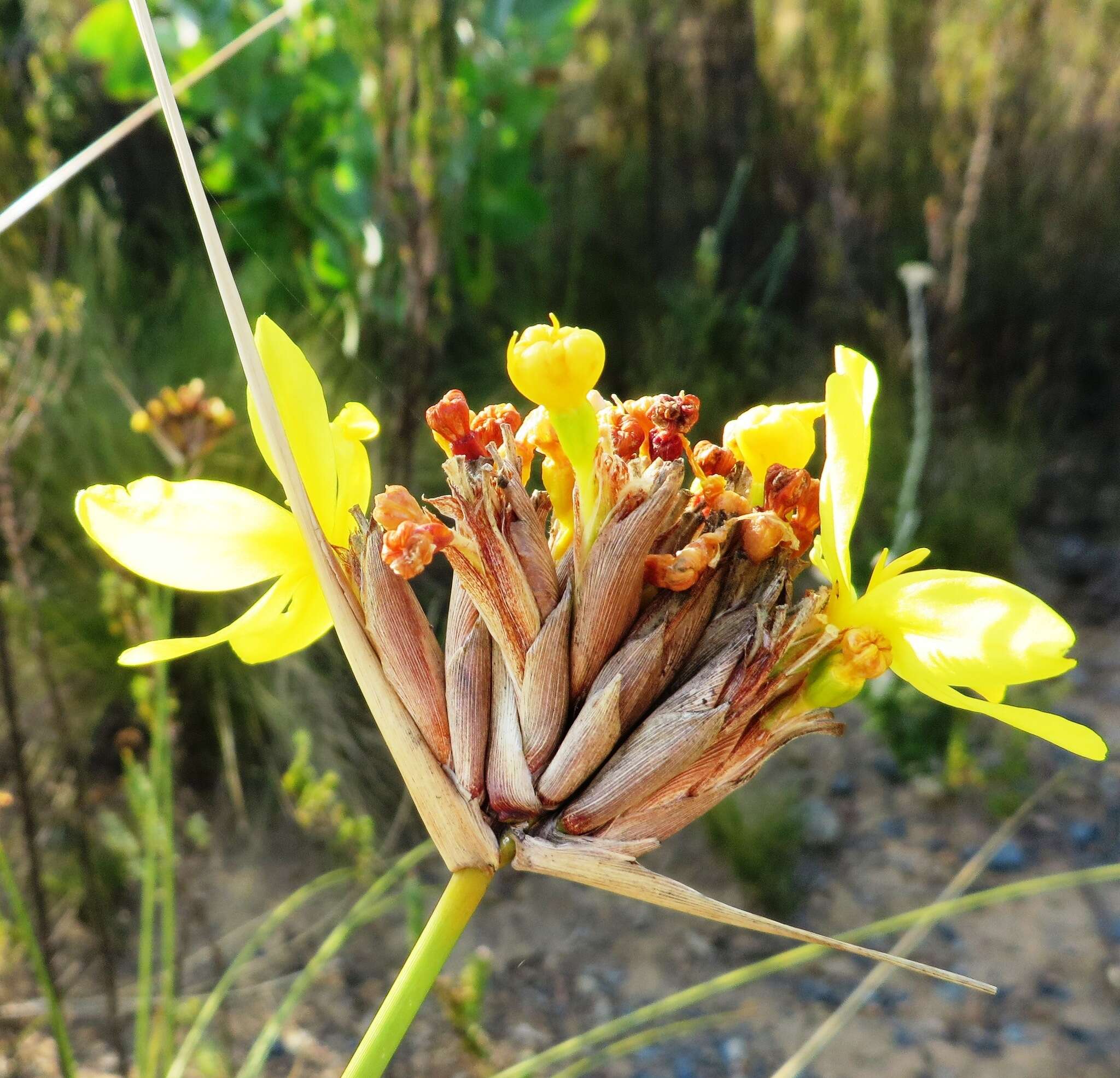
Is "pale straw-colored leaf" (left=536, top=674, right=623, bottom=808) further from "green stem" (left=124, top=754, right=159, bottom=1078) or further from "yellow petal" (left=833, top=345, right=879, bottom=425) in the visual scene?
"green stem" (left=124, top=754, right=159, bottom=1078)

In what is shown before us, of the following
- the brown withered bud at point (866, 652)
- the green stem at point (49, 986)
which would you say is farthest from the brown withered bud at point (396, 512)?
the green stem at point (49, 986)

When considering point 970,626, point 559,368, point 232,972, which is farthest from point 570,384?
point 232,972

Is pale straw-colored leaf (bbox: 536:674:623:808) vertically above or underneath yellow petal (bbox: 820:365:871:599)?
underneath

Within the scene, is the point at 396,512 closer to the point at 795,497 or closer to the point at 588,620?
the point at 588,620

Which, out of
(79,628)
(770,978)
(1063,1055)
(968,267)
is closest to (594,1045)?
(770,978)

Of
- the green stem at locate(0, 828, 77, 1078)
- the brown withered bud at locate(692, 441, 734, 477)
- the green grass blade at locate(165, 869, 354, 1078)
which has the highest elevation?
the brown withered bud at locate(692, 441, 734, 477)

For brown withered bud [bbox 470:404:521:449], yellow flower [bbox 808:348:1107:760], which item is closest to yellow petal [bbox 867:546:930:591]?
yellow flower [bbox 808:348:1107:760]
